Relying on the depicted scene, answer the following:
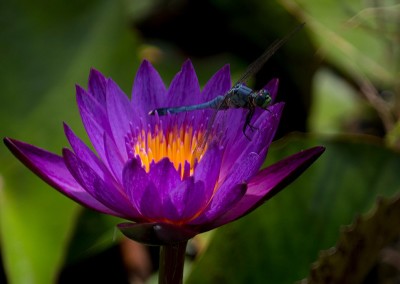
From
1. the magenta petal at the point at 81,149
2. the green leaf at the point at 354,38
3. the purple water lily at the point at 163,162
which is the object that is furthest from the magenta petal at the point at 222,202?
the green leaf at the point at 354,38

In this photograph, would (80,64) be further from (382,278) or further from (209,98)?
(382,278)

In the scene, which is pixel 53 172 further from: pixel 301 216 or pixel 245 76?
pixel 301 216

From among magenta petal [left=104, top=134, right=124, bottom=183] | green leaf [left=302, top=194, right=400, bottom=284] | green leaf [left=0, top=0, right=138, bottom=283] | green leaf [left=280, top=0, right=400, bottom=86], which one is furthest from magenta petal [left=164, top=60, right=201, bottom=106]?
green leaf [left=280, top=0, right=400, bottom=86]

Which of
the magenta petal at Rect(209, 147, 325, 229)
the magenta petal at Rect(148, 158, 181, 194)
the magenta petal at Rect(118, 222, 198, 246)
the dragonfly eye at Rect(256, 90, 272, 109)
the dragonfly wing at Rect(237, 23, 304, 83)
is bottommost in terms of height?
the magenta petal at Rect(118, 222, 198, 246)

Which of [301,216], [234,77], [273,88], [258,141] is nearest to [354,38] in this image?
[234,77]

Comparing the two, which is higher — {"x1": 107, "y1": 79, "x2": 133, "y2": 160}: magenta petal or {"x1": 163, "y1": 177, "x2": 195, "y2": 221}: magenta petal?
{"x1": 107, "y1": 79, "x2": 133, "y2": 160}: magenta petal

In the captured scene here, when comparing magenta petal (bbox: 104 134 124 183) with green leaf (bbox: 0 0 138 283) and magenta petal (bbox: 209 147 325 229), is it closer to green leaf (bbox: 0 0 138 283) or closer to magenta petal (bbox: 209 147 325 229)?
magenta petal (bbox: 209 147 325 229)

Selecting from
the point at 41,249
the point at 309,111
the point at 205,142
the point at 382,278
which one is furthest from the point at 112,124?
the point at 309,111

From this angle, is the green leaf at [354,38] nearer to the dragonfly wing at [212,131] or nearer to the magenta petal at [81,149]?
the dragonfly wing at [212,131]
